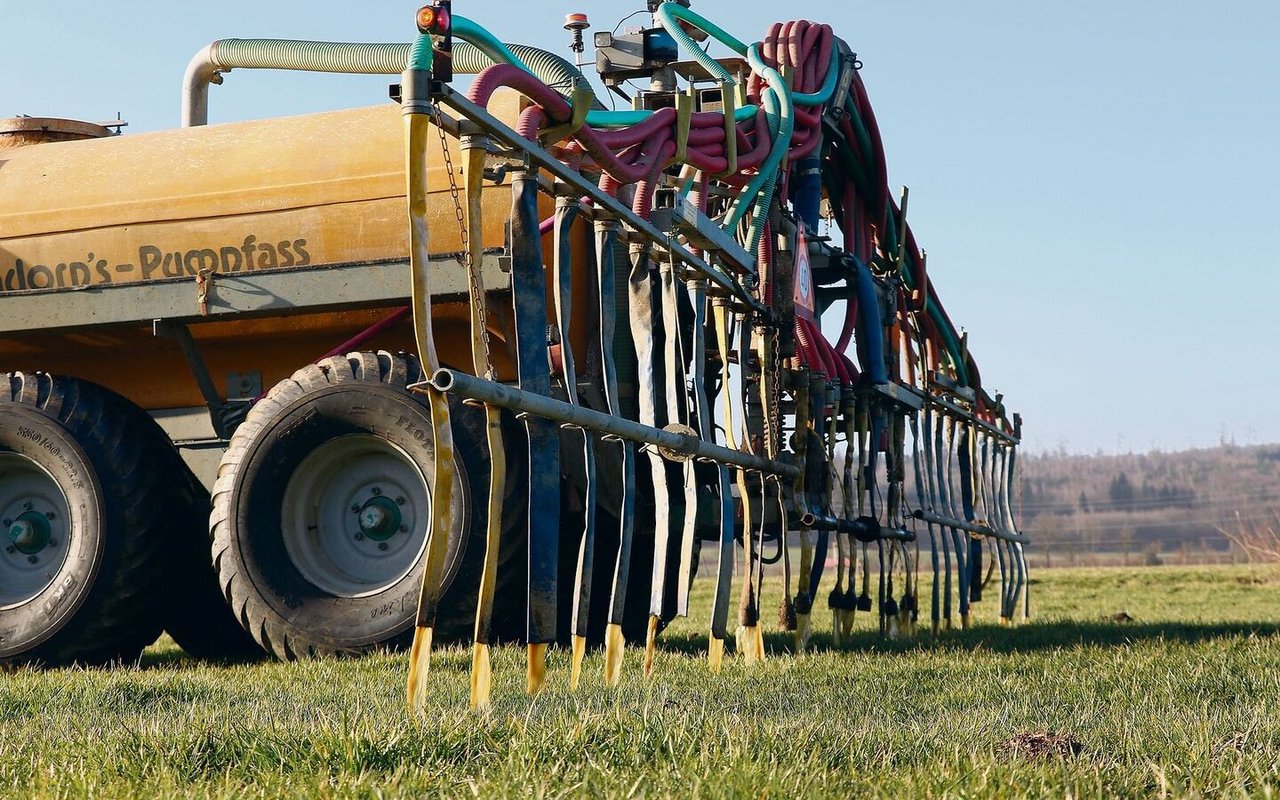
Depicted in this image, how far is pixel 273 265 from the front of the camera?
7.93 metres

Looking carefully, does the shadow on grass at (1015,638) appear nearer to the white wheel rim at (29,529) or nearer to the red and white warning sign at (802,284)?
the red and white warning sign at (802,284)

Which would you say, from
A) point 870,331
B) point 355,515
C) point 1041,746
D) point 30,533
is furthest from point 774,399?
point 1041,746

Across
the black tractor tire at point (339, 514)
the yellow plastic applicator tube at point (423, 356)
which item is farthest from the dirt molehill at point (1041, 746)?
the black tractor tire at point (339, 514)

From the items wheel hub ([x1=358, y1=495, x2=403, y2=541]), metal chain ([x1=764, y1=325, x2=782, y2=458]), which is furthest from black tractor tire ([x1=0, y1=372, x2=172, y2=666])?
metal chain ([x1=764, y1=325, x2=782, y2=458])

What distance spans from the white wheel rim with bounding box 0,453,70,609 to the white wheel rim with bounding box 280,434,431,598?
1.34 metres

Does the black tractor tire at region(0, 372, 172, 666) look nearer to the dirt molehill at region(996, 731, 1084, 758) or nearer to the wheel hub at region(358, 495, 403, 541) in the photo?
the wheel hub at region(358, 495, 403, 541)

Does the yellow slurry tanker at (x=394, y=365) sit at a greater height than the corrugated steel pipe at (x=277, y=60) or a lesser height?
lesser

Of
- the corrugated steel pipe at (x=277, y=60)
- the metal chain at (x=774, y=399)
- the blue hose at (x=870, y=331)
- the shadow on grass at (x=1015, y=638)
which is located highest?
the corrugated steel pipe at (x=277, y=60)

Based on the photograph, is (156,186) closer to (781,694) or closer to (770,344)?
(770,344)

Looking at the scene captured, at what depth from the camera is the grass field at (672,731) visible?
127 inches

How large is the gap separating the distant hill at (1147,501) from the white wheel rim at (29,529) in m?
50.2

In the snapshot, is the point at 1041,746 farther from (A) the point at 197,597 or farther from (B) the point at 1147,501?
(B) the point at 1147,501

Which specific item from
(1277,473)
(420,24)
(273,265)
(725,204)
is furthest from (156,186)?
(1277,473)

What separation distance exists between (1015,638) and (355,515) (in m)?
3.95
